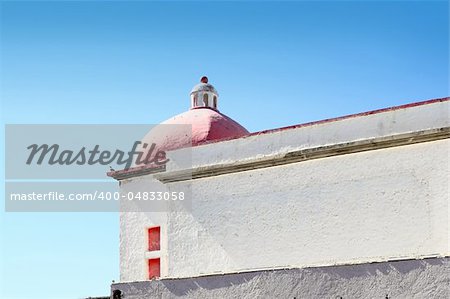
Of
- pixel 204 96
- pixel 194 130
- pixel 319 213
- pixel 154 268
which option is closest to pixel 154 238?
pixel 154 268

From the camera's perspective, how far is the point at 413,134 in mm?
9555

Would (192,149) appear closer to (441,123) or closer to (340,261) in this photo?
(340,261)

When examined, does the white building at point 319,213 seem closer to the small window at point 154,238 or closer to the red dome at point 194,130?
the small window at point 154,238

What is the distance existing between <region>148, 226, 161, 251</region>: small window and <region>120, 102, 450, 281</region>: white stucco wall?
1.54m

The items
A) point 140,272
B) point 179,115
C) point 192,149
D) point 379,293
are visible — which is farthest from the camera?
point 179,115

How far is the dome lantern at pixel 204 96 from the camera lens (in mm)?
14742

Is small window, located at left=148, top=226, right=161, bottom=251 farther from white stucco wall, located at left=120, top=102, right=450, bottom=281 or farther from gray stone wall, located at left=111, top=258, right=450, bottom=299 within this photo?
gray stone wall, located at left=111, top=258, right=450, bottom=299

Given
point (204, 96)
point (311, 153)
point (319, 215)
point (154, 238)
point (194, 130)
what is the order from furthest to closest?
point (204, 96) → point (194, 130) → point (154, 238) → point (311, 153) → point (319, 215)

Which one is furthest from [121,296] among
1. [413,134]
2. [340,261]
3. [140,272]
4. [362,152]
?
[413,134]

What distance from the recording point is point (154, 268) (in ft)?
41.5

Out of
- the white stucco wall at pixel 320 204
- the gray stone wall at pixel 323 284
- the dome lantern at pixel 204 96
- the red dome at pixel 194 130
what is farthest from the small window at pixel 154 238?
the dome lantern at pixel 204 96

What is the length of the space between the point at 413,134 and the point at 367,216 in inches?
44.4

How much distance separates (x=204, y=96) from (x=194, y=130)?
1558 millimetres

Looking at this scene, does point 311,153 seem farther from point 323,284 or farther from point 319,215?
point 323,284
